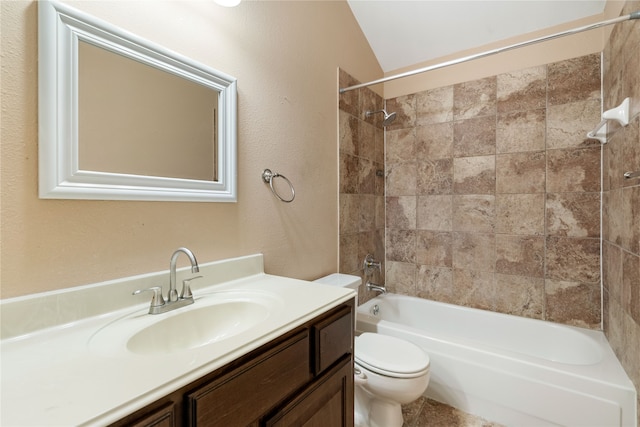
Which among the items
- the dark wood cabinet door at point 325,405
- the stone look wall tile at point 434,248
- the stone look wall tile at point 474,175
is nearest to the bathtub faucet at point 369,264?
the stone look wall tile at point 434,248

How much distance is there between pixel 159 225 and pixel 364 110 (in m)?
1.83

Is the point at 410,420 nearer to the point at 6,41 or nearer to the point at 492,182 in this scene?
the point at 492,182

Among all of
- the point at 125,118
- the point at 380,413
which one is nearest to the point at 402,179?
the point at 380,413

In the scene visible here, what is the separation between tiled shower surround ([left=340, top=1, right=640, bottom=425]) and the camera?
171 centimetres

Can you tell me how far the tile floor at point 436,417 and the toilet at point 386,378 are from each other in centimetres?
20

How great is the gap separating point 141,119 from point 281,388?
3.25 feet

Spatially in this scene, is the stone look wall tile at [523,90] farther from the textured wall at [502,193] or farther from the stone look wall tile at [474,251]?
the stone look wall tile at [474,251]

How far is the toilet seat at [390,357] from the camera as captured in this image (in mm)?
1360

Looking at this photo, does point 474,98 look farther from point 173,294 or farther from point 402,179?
point 173,294

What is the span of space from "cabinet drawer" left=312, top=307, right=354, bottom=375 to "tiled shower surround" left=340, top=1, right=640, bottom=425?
102 centimetres

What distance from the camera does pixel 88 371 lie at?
57 centimetres

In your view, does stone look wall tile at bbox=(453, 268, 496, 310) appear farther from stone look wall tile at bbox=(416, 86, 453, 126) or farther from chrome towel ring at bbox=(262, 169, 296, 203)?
chrome towel ring at bbox=(262, 169, 296, 203)

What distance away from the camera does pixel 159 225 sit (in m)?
1.04

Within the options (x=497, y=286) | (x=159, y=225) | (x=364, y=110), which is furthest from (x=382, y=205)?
(x=159, y=225)
